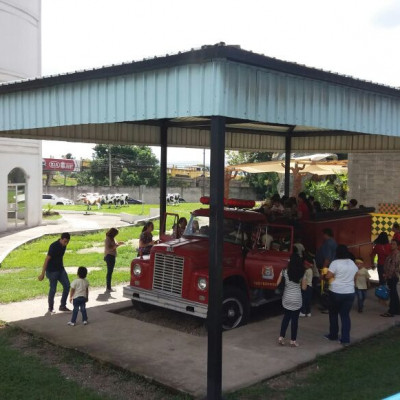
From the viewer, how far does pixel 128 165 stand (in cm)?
7600

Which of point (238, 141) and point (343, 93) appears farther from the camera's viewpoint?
point (238, 141)

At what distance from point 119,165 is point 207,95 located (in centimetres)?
7058

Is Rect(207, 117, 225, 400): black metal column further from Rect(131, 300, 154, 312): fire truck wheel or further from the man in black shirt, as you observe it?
the man in black shirt

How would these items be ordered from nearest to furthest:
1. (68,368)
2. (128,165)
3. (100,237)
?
1. (68,368)
2. (100,237)
3. (128,165)

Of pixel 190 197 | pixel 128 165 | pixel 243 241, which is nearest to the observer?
pixel 243 241

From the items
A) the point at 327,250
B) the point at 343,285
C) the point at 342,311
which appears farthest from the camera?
the point at 327,250

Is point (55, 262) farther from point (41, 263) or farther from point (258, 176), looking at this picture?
point (258, 176)

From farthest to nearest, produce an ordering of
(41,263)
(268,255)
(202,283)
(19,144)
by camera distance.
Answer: (19,144) → (41,263) → (268,255) → (202,283)

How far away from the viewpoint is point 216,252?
630 cm

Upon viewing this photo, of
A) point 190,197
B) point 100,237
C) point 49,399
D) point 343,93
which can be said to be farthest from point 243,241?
point 190,197

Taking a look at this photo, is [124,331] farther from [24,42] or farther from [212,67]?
[24,42]

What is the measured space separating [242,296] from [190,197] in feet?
189

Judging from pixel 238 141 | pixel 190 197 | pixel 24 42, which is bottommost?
pixel 190 197

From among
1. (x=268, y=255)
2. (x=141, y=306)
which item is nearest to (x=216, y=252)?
(x=268, y=255)
